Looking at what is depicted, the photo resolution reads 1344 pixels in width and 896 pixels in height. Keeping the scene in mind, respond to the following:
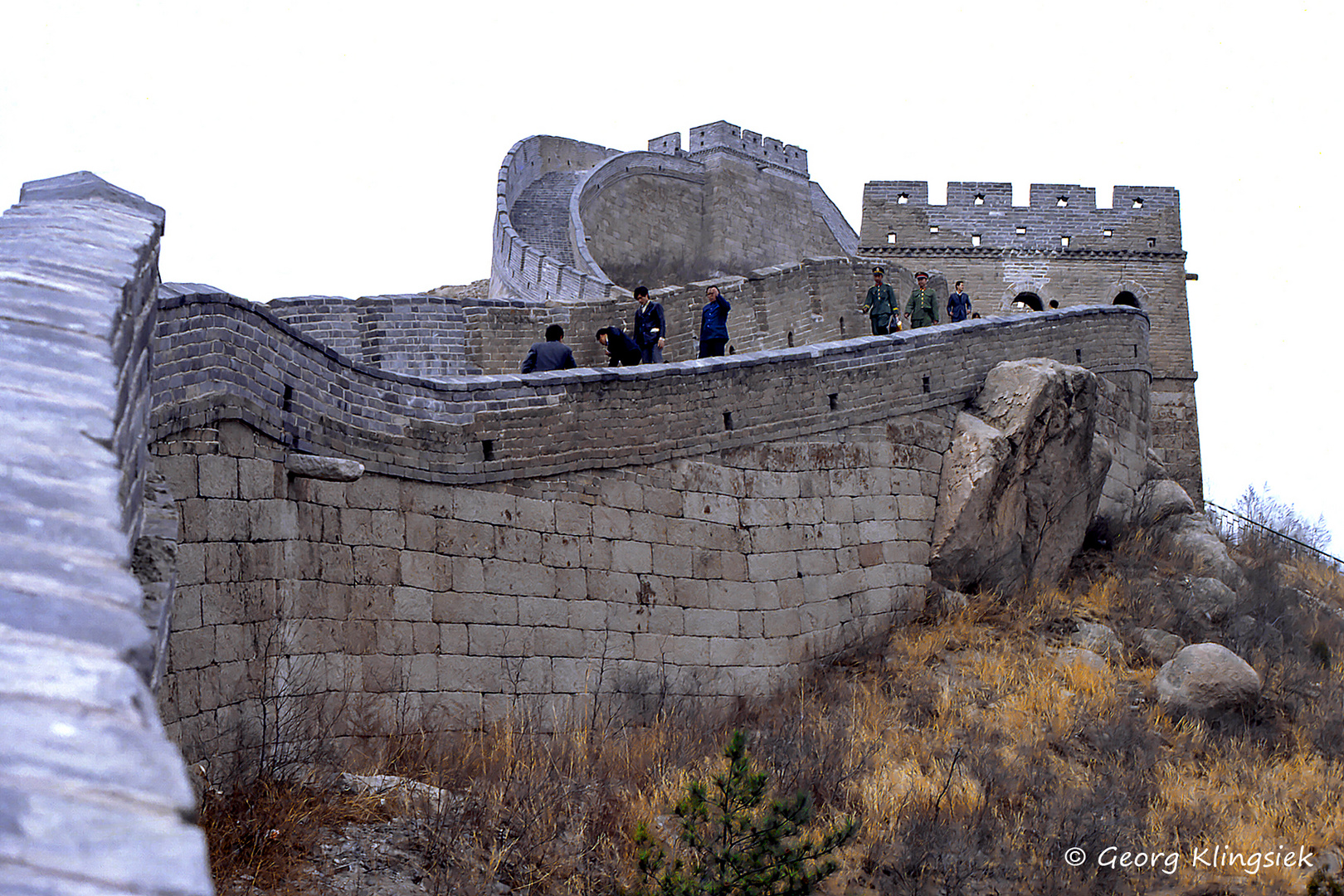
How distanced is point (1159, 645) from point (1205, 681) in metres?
1.22

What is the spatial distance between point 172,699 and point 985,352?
9.73 metres

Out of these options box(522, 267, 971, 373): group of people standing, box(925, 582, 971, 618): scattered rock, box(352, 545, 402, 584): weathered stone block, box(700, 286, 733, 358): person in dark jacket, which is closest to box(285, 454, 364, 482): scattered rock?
box(352, 545, 402, 584): weathered stone block

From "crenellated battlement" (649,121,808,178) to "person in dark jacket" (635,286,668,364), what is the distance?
2286 centimetres

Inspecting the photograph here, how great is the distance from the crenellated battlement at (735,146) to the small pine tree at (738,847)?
30.6 meters

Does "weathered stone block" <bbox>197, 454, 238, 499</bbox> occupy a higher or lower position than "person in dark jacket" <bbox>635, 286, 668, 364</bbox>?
lower

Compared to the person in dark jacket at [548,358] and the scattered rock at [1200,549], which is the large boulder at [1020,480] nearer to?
the scattered rock at [1200,549]

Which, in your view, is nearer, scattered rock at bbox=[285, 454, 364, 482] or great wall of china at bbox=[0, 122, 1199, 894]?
great wall of china at bbox=[0, 122, 1199, 894]

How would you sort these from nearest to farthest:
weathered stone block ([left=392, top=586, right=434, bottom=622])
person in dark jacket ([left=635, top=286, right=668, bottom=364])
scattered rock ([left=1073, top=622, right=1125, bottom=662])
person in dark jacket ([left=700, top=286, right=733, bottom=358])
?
weathered stone block ([left=392, top=586, right=434, bottom=622]) → scattered rock ([left=1073, top=622, right=1125, bottom=662]) → person in dark jacket ([left=635, top=286, right=668, bottom=364]) → person in dark jacket ([left=700, top=286, right=733, bottom=358])

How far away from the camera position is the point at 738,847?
275 inches

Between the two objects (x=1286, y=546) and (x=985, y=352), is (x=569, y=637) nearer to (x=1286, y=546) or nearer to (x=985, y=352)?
(x=985, y=352)

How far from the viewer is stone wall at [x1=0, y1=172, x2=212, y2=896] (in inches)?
58.7

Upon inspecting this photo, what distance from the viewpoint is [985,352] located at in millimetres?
13945

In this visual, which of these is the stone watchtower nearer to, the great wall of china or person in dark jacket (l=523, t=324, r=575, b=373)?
the great wall of china

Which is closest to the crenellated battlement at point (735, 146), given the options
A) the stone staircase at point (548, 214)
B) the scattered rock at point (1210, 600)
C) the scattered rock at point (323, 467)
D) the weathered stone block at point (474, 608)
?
the stone staircase at point (548, 214)
